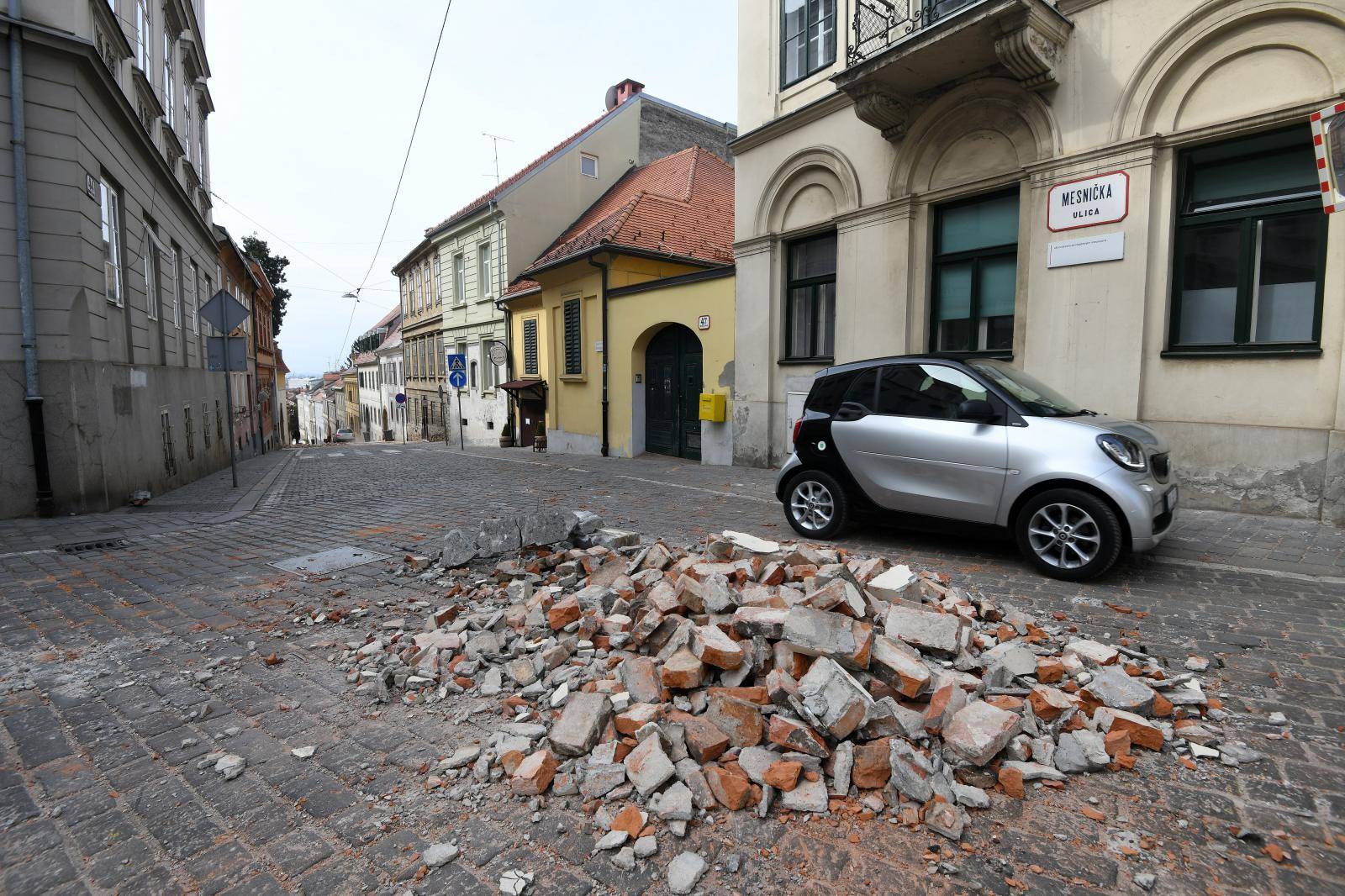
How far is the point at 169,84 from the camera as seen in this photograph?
15.3 m

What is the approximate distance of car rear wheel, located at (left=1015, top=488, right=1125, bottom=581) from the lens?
494cm

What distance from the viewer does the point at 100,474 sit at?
8.68 meters

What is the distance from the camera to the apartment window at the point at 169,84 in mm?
14766

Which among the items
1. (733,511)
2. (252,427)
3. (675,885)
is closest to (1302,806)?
(675,885)

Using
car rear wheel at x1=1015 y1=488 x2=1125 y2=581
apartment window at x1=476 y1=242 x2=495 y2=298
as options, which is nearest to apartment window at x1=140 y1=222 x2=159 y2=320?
car rear wheel at x1=1015 y1=488 x2=1125 y2=581

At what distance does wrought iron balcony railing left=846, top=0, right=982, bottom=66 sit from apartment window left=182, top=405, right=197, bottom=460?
13945 millimetres

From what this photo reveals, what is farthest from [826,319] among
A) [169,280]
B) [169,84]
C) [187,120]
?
[187,120]

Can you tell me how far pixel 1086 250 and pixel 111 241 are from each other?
13.7 m

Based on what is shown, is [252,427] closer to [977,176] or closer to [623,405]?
[623,405]

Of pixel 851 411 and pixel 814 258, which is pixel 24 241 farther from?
pixel 814 258

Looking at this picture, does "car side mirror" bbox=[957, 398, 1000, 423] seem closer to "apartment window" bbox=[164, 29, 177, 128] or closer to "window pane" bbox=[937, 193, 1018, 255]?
"window pane" bbox=[937, 193, 1018, 255]

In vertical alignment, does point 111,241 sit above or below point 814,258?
below

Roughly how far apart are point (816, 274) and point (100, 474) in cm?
1119

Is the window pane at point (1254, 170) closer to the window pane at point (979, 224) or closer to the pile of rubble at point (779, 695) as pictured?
the window pane at point (979, 224)
